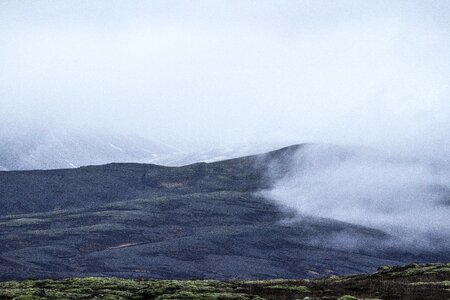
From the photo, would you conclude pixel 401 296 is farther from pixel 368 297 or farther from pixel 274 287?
pixel 274 287

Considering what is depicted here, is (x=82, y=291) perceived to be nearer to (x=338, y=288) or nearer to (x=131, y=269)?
(x=338, y=288)

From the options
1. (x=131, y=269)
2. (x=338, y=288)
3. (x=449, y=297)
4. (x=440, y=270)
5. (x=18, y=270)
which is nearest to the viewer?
(x=449, y=297)

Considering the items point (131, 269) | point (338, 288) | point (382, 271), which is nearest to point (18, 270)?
point (131, 269)

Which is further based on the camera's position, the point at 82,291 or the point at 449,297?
the point at 82,291

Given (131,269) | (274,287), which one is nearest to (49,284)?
(274,287)

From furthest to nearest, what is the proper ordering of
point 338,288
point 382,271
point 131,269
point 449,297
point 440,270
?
point 131,269 → point 382,271 → point 440,270 → point 338,288 → point 449,297

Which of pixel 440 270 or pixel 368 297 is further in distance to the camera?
pixel 440 270

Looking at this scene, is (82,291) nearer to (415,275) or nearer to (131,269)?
(415,275)

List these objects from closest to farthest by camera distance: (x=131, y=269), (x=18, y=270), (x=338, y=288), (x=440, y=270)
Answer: (x=338, y=288) → (x=440, y=270) → (x=18, y=270) → (x=131, y=269)

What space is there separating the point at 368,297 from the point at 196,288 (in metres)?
11.5

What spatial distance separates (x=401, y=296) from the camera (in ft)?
139

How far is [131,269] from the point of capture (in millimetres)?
198875

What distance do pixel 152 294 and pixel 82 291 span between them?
4.92 metres

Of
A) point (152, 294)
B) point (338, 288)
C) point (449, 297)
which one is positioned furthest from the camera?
point (338, 288)
